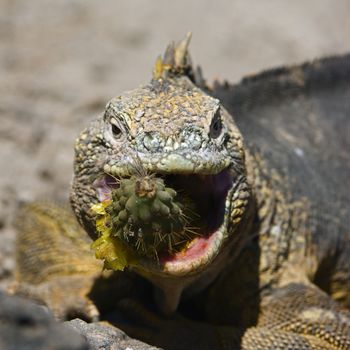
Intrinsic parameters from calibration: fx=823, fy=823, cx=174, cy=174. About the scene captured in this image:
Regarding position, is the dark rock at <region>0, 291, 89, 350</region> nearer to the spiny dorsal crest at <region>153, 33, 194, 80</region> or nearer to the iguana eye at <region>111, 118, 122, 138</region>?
the iguana eye at <region>111, 118, 122, 138</region>

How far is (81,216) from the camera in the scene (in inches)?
176

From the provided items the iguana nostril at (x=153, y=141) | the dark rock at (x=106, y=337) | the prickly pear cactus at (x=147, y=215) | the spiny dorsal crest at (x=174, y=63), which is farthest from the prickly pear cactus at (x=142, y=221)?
the spiny dorsal crest at (x=174, y=63)

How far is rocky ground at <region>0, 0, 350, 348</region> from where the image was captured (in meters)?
7.97

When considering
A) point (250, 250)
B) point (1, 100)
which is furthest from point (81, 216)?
point (1, 100)

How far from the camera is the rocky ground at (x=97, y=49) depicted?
797 cm

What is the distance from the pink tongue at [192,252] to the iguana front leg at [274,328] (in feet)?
2.42

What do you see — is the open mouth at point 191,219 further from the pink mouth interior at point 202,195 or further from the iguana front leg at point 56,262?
the iguana front leg at point 56,262

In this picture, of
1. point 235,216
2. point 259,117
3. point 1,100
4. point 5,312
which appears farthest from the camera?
point 1,100

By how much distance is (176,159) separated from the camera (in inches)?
149

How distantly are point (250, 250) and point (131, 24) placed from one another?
6174 mm

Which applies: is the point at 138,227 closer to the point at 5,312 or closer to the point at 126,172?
the point at 126,172

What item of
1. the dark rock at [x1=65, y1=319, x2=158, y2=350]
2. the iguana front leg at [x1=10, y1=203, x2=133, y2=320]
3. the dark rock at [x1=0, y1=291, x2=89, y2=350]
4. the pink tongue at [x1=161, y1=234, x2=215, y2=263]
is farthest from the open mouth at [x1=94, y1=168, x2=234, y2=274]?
the dark rock at [x1=0, y1=291, x2=89, y2=350]

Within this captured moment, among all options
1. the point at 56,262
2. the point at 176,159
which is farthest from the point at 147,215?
the point at 56,262

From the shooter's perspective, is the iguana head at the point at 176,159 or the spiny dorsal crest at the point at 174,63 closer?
the iguana head at the point at 176,159
